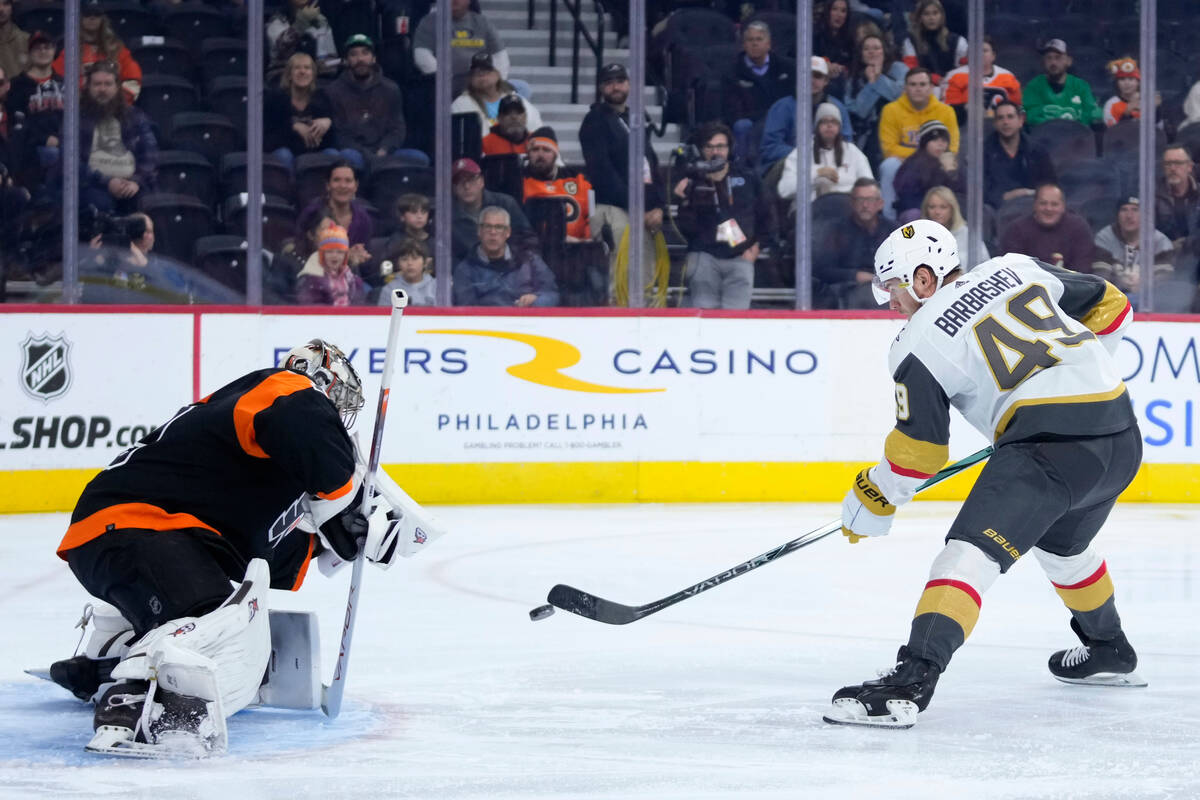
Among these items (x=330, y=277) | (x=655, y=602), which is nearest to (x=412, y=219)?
(x=330, y=277)

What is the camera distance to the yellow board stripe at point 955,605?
2.89 meters

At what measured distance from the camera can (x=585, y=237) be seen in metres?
7.31

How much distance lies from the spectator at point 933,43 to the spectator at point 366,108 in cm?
254

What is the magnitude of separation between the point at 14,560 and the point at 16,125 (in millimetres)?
2497

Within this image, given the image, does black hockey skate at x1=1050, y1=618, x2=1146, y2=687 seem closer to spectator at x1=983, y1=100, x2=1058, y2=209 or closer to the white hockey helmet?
the white hockey helmet

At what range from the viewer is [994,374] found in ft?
9.95

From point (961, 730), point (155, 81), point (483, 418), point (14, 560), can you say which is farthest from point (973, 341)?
point (155, 81)

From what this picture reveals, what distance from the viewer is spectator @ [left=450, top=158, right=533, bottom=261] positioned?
7.18 meters

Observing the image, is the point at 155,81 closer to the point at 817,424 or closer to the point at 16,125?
the point at 16,125

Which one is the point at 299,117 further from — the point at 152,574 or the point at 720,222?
the point at 152,574

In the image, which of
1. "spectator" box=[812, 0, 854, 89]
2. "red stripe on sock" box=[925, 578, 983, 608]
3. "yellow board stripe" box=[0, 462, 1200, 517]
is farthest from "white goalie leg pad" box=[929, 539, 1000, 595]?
"spectator" box=[812, 0, 854, 89]

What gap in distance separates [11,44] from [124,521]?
4.81 metres

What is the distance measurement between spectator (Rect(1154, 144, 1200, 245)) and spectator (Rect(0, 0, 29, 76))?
211 inches

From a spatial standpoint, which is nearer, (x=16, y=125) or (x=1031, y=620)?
(x=1031, y=620)
